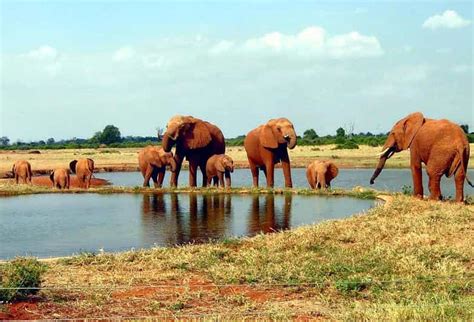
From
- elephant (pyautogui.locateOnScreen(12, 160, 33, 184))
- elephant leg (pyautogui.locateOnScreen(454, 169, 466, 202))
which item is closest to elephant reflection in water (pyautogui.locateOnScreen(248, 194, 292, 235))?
elephant leg (pyautogui.locateOnScreen(454, 169, 466, 202))

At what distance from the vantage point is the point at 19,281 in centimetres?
823

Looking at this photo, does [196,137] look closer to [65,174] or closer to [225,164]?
[225,164]

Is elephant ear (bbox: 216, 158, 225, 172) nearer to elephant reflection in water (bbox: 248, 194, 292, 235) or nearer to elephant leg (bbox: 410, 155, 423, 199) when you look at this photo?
elephant reflection in water (bbox: 248, 194, 292, 235)

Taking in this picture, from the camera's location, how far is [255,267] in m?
9.74

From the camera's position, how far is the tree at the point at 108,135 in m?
110

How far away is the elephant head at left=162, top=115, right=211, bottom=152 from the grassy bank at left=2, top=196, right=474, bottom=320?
1319 cm

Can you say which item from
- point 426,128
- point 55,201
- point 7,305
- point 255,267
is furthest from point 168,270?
point 55,201

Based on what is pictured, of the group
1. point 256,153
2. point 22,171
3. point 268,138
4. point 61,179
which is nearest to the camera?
point 268,138

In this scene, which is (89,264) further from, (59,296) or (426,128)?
(426,128)

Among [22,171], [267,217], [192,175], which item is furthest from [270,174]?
[22,171]

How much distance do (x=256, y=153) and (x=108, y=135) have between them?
89280mm

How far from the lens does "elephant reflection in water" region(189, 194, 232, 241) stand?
13797 millimetres

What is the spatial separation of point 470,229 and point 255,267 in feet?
15.7

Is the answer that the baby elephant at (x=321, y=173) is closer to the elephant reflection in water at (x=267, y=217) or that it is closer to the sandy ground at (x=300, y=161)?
the elephant reflection in water at (x=267, y=217)
